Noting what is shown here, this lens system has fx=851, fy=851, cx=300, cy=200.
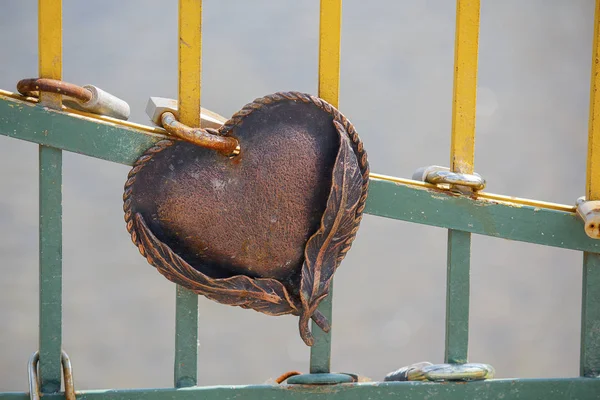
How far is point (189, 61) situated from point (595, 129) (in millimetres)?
516

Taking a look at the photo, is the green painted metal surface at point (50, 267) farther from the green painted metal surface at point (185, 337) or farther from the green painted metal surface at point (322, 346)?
the green painted metal surface at point (322, 346)

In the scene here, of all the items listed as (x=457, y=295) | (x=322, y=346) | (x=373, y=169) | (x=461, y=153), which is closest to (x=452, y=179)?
(x=461, y=153)

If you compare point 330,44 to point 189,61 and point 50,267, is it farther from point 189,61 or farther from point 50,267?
point 50,267

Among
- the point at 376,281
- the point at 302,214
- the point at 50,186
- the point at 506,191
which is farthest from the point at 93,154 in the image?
the point at 506,191

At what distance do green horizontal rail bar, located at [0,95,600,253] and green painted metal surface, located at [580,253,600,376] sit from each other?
0.08 ft

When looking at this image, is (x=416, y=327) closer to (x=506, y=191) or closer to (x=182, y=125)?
(x=506, y=191)

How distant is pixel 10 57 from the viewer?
91.7 inches

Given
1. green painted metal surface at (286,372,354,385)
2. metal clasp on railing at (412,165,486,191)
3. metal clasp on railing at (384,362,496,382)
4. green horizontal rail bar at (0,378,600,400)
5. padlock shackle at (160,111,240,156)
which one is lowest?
green horizontal rail bar at (0,378,600,400)

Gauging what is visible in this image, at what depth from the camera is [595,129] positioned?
108cm

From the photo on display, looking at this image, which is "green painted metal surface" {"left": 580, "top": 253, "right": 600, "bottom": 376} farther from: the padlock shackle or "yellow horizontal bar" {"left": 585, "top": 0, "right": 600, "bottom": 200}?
the padlock shackle

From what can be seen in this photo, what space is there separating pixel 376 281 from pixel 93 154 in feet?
5.54

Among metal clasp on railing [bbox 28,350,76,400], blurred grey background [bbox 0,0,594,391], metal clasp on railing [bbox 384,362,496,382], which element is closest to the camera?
metal clasp on railing [bbox 28,350,76,400]

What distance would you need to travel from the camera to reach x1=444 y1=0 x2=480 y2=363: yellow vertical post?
104cm

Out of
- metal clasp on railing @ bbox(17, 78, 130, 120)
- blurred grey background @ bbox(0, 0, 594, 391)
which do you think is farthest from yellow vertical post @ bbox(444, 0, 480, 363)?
blurred grey background @ bbox(0, 0, 594, 391)
